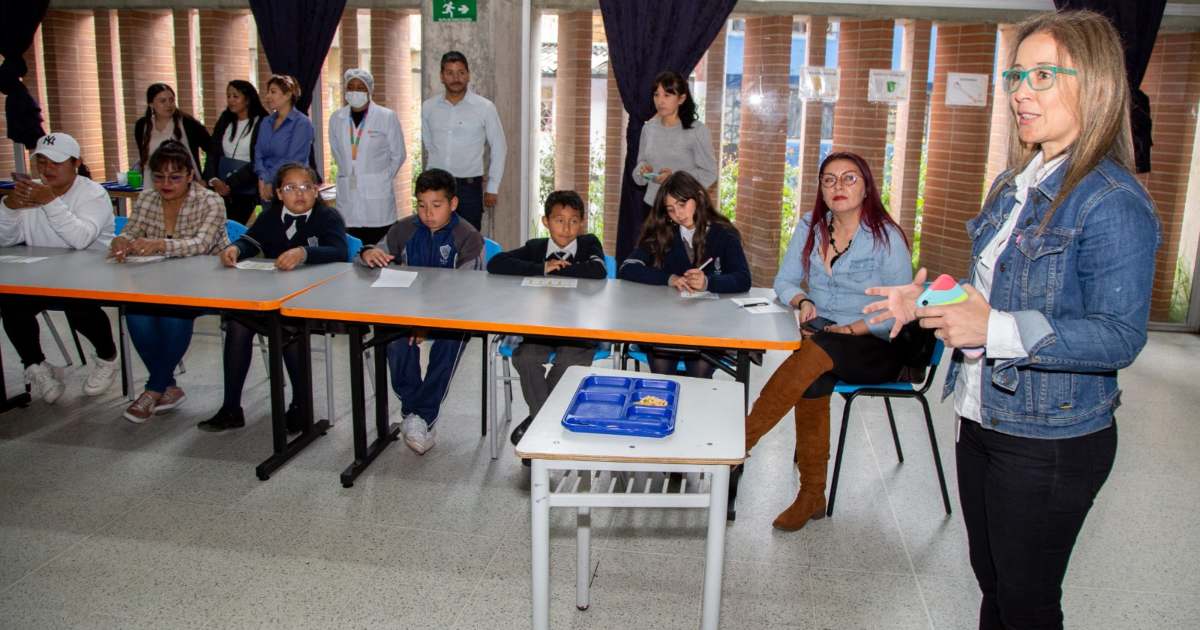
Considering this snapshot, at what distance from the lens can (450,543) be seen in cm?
291

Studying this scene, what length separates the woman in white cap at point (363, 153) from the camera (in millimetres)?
5090

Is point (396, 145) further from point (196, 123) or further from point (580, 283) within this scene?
point (580, 283)

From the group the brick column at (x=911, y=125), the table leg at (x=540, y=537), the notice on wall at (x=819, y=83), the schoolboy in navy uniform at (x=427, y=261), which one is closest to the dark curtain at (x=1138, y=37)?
the brick column at (x=911, y=125)

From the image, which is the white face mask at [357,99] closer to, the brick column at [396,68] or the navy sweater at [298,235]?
the brick column at [396,68]

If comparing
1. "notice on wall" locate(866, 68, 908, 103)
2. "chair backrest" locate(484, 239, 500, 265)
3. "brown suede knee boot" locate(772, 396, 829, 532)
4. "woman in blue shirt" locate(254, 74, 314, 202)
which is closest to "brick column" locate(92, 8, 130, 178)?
"woman in blue shirt" locate(254, 74, 314, 202)

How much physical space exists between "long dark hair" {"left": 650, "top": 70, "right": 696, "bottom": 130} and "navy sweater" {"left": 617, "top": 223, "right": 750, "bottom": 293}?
1460mm

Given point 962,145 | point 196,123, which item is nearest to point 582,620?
point 962,145

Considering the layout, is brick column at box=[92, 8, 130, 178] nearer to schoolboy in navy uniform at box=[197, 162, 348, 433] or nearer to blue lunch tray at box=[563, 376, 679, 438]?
schoolboy in navy uniform at box=[197, 162, 348, 433]

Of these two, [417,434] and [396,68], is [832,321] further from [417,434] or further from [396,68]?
[396,68]

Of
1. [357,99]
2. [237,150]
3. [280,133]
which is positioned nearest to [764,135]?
[357,99]

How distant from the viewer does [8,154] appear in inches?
269

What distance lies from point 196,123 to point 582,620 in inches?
183

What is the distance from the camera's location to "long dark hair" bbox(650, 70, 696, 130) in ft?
15.7

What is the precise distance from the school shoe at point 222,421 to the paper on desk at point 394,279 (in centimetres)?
88
